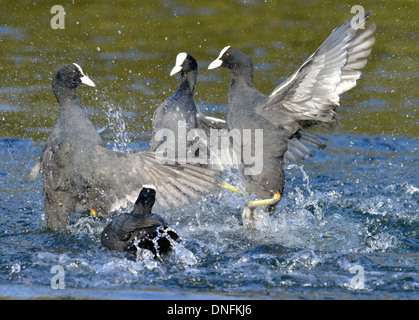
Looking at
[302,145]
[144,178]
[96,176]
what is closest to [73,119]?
[96,176]

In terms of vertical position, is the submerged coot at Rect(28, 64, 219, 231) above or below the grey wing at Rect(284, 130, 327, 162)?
below

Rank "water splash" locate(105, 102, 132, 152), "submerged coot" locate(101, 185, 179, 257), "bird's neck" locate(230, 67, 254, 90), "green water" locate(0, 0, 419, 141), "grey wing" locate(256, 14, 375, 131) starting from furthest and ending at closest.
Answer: "green water" locate(0, 0, 419, 141) < "water splash" locate(105, 102, 132, 152) < "bird's neck" locate(230, 67, 254, 90) < "grey wing" locate(256, 14, 375, 131) < "submerged coot" locate(101, 185, 179, 257)

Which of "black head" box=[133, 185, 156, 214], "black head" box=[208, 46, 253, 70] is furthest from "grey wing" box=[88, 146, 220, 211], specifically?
"black head" box=[208, 46, 253, 70]

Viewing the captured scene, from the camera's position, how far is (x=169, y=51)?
7848mm

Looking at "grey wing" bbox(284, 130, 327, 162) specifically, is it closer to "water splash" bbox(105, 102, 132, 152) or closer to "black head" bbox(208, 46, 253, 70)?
"black head" bbox(208, 46, 253, 70)

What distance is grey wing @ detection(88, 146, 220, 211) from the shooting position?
419 cm

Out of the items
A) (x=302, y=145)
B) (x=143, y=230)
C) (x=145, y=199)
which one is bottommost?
(x=143, y=230)

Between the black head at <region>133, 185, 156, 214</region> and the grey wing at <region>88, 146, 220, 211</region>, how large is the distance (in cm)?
30

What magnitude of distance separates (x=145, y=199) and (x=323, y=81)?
137 centimetres

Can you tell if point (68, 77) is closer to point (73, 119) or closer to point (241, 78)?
point (73, 119)

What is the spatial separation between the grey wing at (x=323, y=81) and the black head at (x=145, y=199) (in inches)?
42.5

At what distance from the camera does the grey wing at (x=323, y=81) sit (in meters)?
4.16
